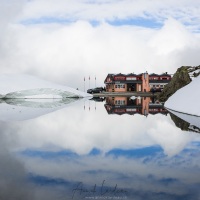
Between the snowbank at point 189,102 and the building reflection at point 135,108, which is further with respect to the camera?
the building reflection at point 135,108

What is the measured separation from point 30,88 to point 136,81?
106ft

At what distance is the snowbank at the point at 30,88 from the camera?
282 feet

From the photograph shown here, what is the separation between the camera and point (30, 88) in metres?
86.4

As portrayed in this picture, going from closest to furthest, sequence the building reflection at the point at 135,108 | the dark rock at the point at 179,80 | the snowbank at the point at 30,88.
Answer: the building reflection at the point at 135,108
the dark rock at the point at 179,80
the snowbank at the point at 30,88

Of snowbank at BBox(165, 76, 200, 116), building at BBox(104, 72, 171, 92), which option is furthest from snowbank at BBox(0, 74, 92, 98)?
snowbank at BBox(165, 76, 200, 116)

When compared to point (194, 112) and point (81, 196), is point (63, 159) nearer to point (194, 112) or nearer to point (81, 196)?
point (81, 196)

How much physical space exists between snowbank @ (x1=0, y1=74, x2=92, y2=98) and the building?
1556cm

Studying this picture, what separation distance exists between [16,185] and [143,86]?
100077 mm

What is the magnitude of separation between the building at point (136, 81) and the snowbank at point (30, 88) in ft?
51.0

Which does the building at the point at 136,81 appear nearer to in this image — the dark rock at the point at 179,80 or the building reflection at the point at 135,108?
the dark rock at the point at 179,80

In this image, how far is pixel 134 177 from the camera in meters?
8.33

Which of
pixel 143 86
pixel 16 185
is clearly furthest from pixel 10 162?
pixel 143 86

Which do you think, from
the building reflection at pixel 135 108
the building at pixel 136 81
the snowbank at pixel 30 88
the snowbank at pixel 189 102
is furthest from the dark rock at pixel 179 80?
the building at pixel 136 81

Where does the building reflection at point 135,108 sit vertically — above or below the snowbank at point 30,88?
below
